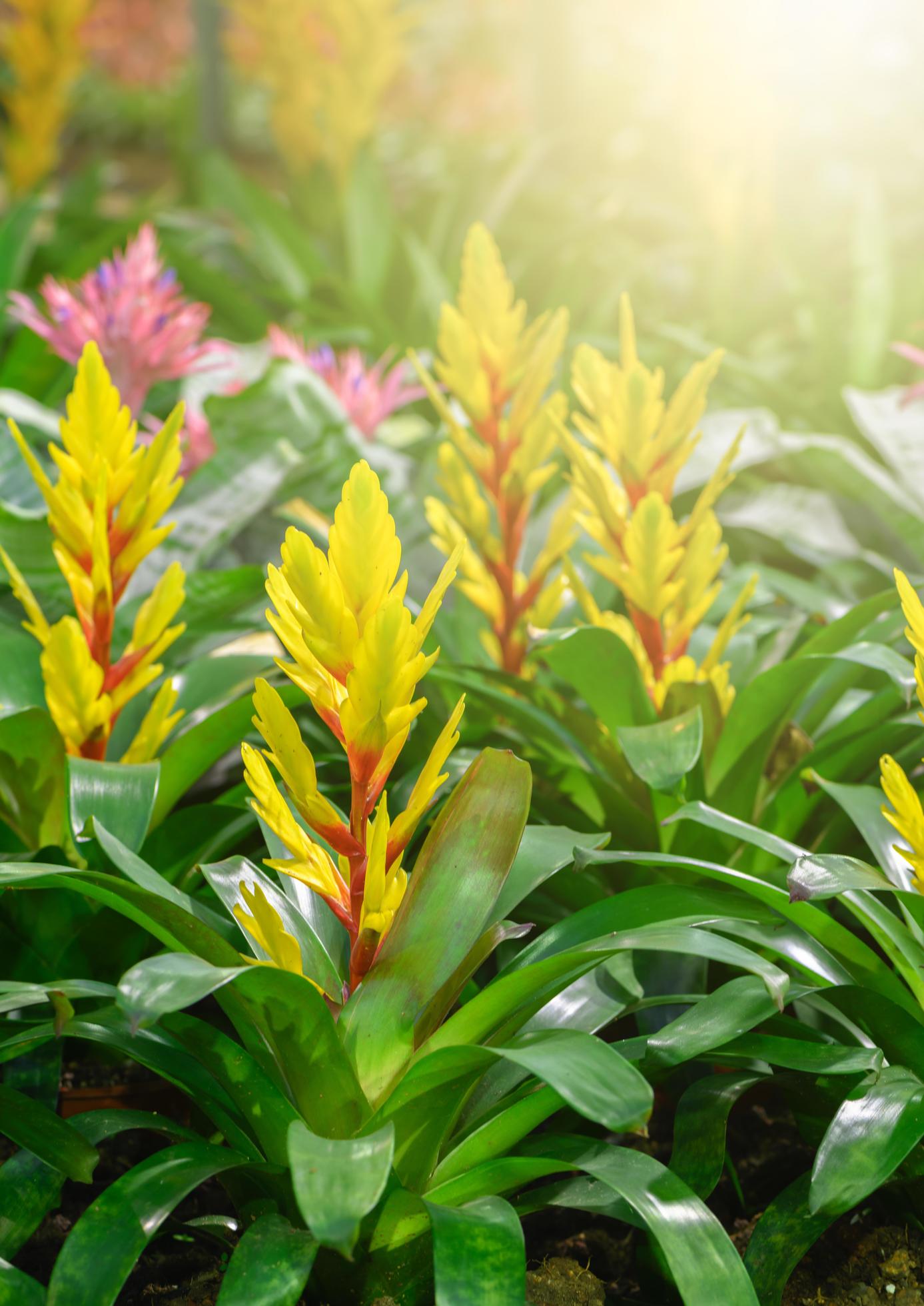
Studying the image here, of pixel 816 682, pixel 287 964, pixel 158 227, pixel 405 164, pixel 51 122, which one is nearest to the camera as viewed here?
pixel 287 964

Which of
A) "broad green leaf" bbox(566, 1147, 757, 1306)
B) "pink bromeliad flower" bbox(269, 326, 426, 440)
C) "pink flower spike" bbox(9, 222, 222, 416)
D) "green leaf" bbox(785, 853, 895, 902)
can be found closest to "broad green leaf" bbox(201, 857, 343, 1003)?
"broad green leaf" bbox(566, 1147, 757, 1306)

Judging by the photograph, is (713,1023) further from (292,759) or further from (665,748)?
(292,759)

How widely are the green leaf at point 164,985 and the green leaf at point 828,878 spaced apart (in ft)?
1.38

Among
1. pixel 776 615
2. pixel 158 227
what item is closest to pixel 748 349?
pixel 776 615

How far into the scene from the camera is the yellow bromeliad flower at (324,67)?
11.9ft

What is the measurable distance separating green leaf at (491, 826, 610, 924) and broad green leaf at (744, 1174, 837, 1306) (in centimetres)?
33

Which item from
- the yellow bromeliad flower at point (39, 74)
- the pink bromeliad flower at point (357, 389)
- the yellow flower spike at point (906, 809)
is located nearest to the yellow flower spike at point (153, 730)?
the yellow flower spike at point (906, 809)

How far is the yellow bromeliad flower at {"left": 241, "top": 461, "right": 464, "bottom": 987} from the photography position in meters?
0.79

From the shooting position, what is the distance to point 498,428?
1.33 metres

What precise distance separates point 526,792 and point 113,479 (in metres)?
0.51

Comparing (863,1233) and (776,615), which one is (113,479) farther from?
(776,615)

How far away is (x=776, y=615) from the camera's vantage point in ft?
6.45

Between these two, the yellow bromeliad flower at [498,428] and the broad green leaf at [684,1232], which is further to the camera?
the yellow bromeliad flower at [498,428]

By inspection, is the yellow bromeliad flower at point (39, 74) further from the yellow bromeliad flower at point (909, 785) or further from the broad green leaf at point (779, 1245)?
the broad green leaf at point (779, 1245)
